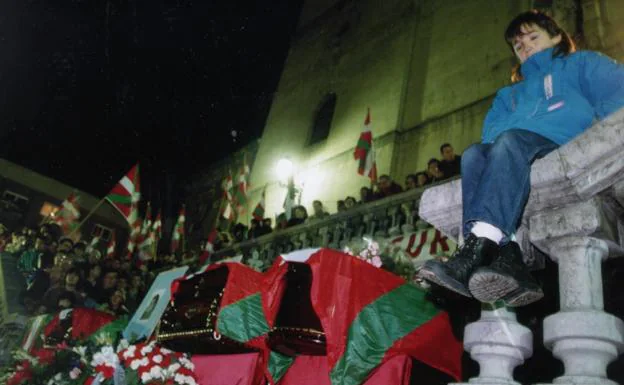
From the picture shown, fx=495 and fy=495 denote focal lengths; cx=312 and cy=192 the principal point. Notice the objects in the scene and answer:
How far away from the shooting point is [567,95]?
2928 mm

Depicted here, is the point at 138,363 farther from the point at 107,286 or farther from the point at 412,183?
the point at 107,286

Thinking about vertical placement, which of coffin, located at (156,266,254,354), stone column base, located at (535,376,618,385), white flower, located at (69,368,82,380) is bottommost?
white flower, located at (69,368,82,380)

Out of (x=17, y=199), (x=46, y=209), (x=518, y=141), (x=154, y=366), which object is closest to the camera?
(x=518, y=141)

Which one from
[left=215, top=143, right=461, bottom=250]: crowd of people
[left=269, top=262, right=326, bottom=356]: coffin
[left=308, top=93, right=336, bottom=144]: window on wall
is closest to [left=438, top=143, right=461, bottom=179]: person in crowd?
[left=215, top=143, right=461, bottom=250]: crowd of people

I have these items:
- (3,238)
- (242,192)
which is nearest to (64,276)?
(3,238)

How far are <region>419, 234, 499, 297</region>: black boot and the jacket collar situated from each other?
1311 mm

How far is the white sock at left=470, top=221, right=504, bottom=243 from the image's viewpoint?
2.56m

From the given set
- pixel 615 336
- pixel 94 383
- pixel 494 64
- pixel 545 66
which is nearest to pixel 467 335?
pixel 615 336

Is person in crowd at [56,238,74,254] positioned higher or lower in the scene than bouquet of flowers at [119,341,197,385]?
higher

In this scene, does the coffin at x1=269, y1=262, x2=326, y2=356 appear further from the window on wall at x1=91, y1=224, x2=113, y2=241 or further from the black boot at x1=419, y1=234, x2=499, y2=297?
the window on wall at x1=91, y1=224, x2=113, y2=241

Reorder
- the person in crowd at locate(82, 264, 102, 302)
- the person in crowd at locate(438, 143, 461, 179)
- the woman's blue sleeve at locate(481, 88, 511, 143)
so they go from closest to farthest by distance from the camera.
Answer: the woman's blue sleeve at locate(481, 88, 511, 143), the person in crowd at locate(438, 143, 461, 179), the person in crowd at locate(82, 264, 102, 302)

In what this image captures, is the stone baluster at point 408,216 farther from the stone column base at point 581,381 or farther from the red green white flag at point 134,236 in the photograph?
the red green white flag at point 134,236

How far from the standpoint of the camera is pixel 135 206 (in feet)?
51.8

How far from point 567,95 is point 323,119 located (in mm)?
17143
